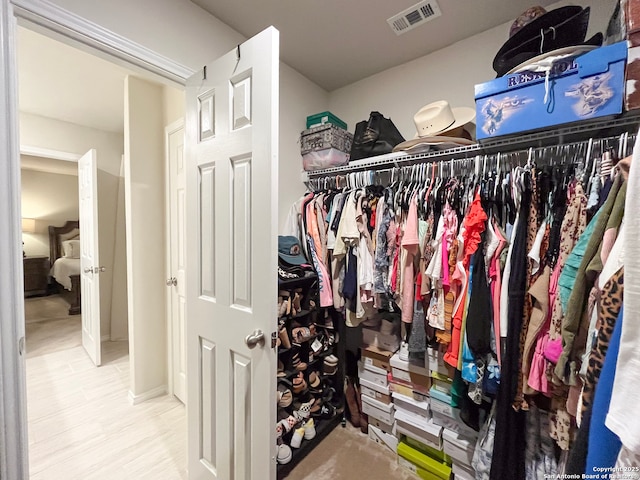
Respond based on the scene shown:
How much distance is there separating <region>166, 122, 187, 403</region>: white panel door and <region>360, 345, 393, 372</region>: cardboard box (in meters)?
1.35

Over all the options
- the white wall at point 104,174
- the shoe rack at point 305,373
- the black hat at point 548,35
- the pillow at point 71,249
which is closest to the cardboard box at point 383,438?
the shoe rack at point 305,373

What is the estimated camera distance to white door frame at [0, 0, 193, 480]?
2.86 ft

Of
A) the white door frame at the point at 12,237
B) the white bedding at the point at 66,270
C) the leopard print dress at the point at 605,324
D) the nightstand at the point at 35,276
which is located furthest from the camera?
the nightstand at the point at 35,276

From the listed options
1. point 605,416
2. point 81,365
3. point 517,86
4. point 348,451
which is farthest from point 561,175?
point 81,365

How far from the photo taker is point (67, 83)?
225cm

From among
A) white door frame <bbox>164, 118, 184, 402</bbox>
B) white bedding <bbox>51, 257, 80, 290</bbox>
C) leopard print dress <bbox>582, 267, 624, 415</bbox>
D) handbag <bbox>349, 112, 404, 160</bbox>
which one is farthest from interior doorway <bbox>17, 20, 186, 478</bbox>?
leopard print dress <bbox>582, 267, 624, 415</bbox>

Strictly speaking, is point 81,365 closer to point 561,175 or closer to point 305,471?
point 305,471

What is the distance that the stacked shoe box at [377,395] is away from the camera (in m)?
1.65

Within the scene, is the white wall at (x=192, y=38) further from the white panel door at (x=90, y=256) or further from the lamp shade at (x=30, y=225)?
the lamp shade at (x=30, y=225)

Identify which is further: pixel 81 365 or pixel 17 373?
pixel 81 365

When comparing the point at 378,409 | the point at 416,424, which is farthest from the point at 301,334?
the point at 416,424

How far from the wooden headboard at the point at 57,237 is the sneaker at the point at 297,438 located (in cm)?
639

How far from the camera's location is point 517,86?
42.9 inches

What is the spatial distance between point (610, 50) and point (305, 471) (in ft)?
7.58
